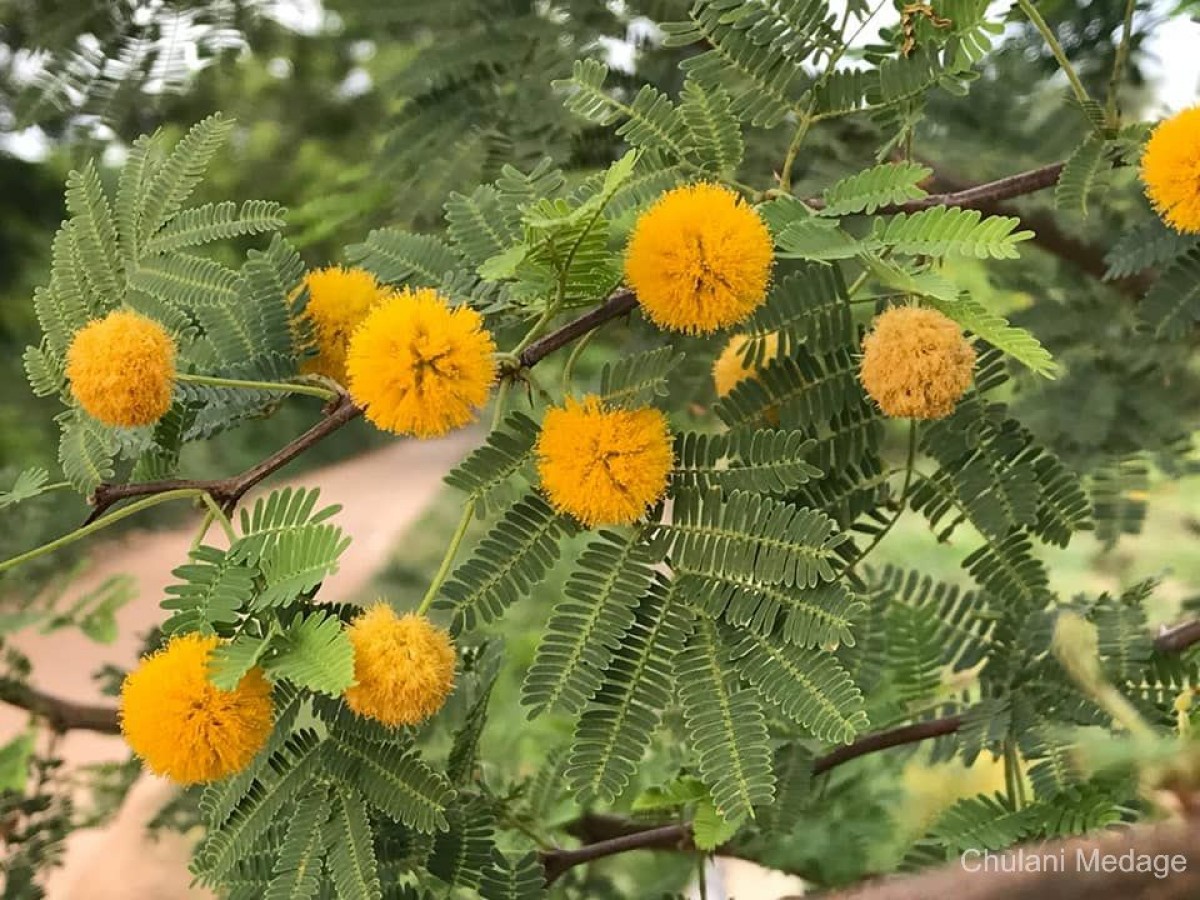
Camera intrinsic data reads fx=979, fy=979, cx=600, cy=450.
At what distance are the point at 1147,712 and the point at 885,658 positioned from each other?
0.15 metres

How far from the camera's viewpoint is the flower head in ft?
1.36

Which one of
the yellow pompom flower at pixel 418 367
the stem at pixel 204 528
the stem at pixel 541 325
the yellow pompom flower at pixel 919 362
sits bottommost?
the stem at pixel 204 528

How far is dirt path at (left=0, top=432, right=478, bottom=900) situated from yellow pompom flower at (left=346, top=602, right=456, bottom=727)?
46 centimetres

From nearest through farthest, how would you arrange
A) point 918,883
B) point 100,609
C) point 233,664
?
point 918,883, point 233,664, point 100,609

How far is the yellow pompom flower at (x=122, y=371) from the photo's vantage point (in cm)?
32

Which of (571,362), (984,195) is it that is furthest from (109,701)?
(984,195)

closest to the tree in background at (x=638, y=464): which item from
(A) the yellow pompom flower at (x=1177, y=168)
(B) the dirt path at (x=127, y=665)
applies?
(A) the yellow pompom flower at (x=1177, y=168)

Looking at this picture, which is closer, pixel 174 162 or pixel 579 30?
pixel 174 162

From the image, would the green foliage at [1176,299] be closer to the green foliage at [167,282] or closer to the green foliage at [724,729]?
the green foliage at [724,729]

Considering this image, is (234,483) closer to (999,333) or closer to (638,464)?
(638,464)

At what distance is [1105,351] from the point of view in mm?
Result: 697

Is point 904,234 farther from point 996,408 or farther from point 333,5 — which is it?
point 333,5

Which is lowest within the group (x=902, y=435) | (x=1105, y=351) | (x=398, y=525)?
(x=398, y=525)

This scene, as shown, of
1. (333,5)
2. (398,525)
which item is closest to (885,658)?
(333,5)
